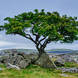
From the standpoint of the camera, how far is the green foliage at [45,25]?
37.0 metres

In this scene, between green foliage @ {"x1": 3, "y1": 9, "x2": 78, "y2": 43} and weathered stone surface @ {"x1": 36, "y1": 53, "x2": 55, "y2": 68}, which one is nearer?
green foliage @ {"x1": 3, "y1": 9, "x2": 78, "y2": 43}

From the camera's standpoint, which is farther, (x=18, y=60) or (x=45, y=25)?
(x=18, y=60)

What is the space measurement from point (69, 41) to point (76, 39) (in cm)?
190

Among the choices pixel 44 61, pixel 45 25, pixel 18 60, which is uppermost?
pixel 45 25

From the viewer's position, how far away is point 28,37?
40812 mm

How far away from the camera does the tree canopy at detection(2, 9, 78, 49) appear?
1473 inches

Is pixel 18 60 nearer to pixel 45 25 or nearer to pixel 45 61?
pixel 45 61

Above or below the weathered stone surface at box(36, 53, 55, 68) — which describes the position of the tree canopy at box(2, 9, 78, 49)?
above

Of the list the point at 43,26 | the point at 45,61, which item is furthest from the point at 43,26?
the point at 45,61

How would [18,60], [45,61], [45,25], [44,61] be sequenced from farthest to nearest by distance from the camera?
1. [44,61]
2. [45,61]
3. [18,60]
4. [45,25]

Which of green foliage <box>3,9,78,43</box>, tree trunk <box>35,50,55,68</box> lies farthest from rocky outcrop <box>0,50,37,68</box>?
green foliage <box>3,9,78,43</box>

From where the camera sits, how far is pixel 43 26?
37.4 meters

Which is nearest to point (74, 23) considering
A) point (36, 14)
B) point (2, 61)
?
point (36, 14)

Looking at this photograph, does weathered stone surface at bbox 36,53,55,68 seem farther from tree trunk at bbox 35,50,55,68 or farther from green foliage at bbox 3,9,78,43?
green foliage at bbox 3,9,78,43
